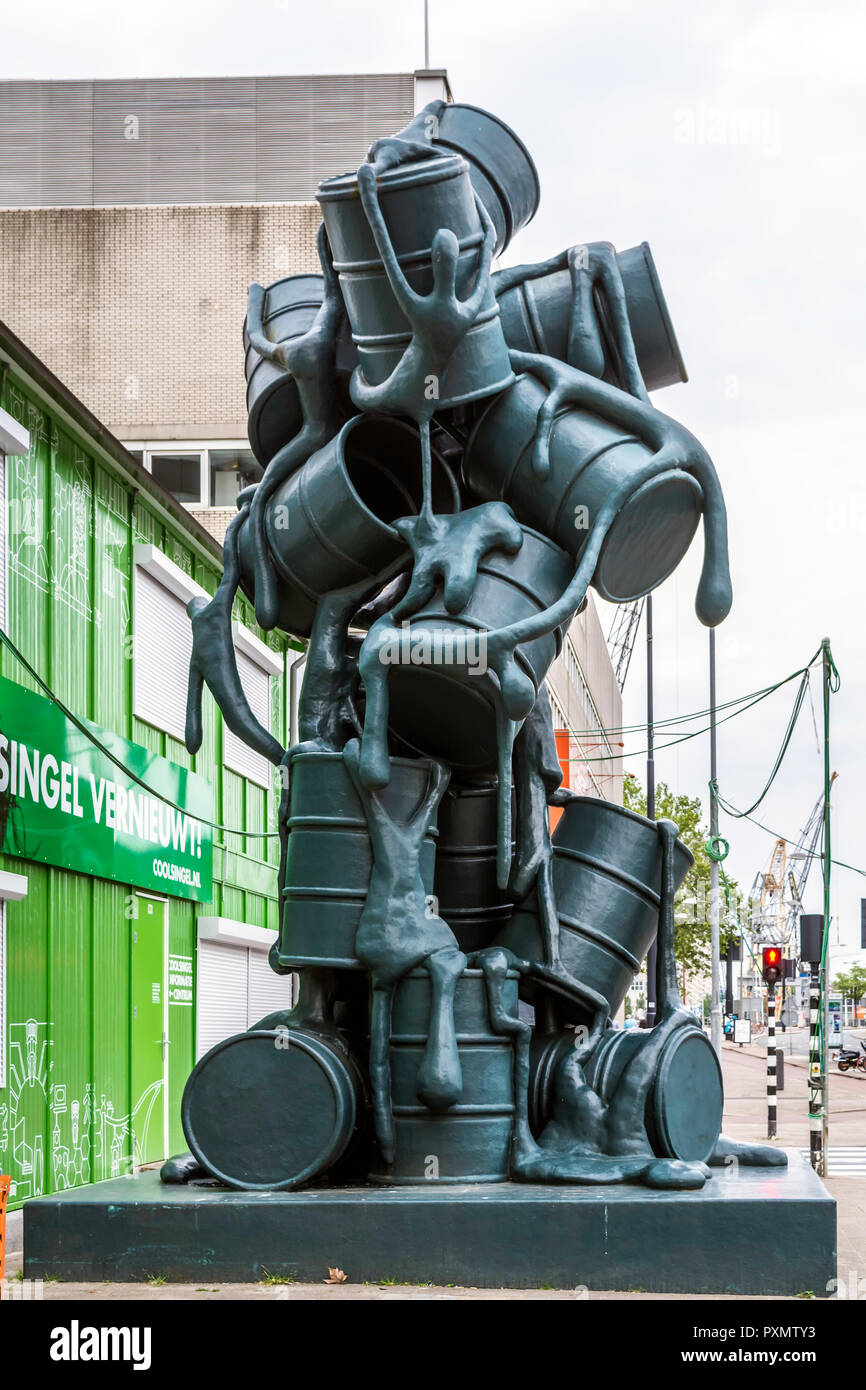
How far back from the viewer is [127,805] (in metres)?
17.2

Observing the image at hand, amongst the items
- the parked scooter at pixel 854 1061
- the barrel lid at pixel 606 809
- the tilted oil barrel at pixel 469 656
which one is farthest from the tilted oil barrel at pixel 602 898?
the parked scooter at pixel 854 1061

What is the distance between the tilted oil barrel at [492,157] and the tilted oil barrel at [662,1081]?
3985mm

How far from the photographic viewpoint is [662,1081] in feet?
25.2

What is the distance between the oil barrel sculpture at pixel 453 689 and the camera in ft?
25.0

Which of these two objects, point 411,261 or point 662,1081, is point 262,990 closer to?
point 662,1081

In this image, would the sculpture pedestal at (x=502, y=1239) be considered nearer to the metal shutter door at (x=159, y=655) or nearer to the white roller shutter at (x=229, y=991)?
the metal shutter door at (x=159, y=655)

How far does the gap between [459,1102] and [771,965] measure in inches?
830

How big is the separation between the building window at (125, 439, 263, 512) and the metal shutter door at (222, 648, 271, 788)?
16.6 ft

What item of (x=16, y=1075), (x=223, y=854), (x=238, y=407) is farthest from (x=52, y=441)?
(x=238, y=407)

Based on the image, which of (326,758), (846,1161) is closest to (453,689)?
(326,758)

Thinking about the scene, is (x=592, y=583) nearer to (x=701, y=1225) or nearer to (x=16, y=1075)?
(x=701, y=1225)

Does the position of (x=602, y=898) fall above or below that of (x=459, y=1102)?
above

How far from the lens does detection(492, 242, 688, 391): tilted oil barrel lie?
8.55 meters

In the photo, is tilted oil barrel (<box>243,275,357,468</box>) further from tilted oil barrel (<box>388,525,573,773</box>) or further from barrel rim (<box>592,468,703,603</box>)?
barrel rim (<box>592,468,703,603</box>)
